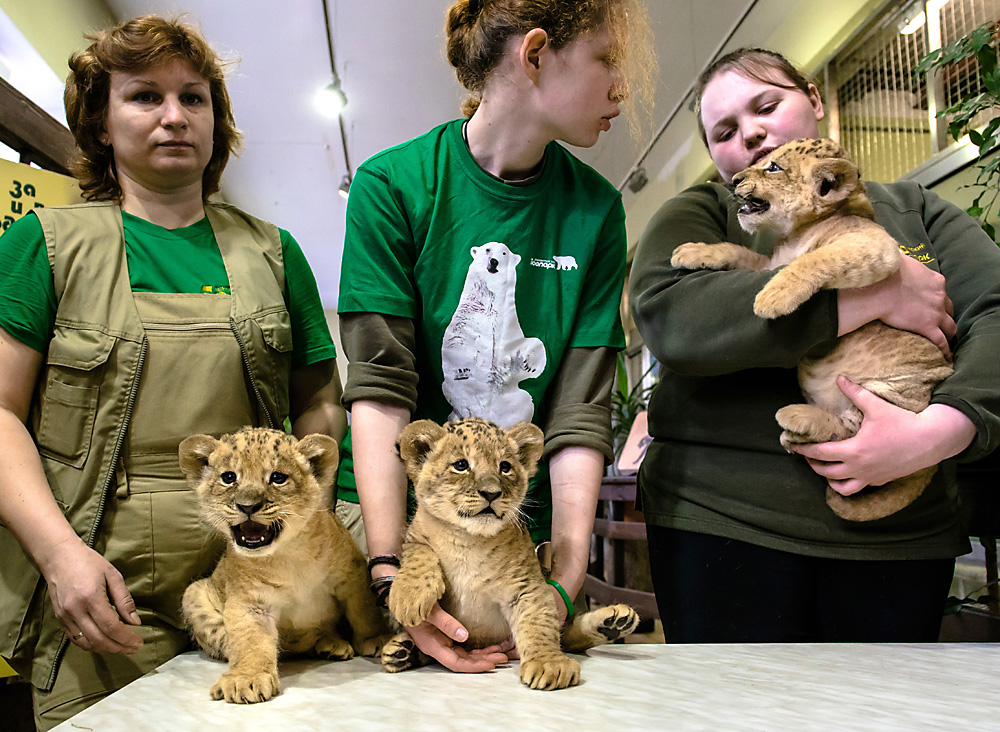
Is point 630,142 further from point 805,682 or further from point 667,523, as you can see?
point 805,682

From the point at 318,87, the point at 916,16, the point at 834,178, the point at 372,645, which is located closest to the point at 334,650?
the point at 372,645

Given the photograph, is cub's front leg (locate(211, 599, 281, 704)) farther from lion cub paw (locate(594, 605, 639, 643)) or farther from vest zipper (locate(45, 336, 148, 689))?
lion cub paw (locate(594, 605, 639, 643))

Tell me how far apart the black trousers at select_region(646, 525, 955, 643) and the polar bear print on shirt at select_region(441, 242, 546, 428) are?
0.43m

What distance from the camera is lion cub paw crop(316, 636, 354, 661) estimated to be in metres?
1.07

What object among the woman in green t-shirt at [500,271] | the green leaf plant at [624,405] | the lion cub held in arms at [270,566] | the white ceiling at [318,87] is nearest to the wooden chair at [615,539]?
the green leaf plant at [624,405]

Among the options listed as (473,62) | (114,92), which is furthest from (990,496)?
(114,92)

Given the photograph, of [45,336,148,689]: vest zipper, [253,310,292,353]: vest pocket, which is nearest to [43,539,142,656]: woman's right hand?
[45,336,148,689]: vest zipper

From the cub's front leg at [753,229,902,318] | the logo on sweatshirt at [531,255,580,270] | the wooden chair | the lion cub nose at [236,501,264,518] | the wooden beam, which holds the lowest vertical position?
the wooden chair

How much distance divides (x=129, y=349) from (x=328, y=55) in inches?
79.1

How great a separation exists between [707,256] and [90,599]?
1.15 m

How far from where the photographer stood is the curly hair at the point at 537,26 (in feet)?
4.01

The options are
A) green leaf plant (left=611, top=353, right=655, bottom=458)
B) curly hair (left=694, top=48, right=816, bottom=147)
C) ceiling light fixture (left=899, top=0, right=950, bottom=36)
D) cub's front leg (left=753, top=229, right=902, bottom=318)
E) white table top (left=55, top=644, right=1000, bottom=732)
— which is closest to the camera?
white table top (left=55, top=644, right=1000, bottom=732)

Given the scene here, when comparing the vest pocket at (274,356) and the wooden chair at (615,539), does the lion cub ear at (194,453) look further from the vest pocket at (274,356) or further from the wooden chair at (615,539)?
the wooden chair at (615,539)

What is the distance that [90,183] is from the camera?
1.42 meters
